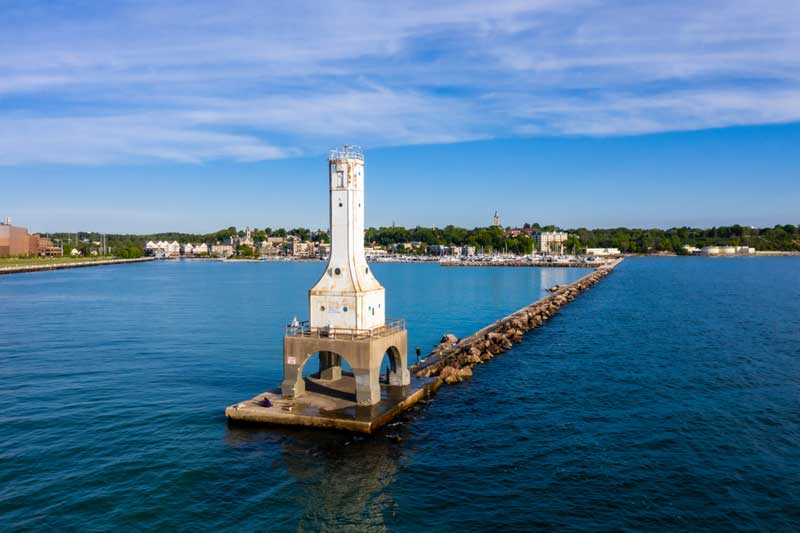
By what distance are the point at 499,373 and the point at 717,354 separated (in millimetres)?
19101

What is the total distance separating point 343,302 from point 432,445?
801 cm

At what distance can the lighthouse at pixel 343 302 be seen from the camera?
93.0ft

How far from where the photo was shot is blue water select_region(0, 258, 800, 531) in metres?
20.0

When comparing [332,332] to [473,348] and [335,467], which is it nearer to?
[335,467]

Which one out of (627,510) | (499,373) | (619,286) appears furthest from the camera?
(619,286)

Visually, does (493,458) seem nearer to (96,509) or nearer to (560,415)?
(560,415)

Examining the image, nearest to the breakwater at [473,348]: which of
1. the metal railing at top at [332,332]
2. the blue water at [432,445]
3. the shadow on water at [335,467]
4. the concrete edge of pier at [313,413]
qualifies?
the blue water at [432,445]

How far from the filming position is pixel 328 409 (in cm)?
2753

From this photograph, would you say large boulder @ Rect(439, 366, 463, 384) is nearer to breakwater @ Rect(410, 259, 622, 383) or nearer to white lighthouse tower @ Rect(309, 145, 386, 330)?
breakwater @ Rect(410, 259, 622, 383)

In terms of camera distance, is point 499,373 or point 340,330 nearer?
point 340,330

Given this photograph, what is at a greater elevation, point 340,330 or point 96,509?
point 340,330

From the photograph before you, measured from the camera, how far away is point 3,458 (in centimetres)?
2455

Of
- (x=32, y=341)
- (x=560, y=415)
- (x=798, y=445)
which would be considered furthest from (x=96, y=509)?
(x=32, y=341)

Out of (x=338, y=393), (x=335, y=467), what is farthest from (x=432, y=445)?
(x=338, y=393)
